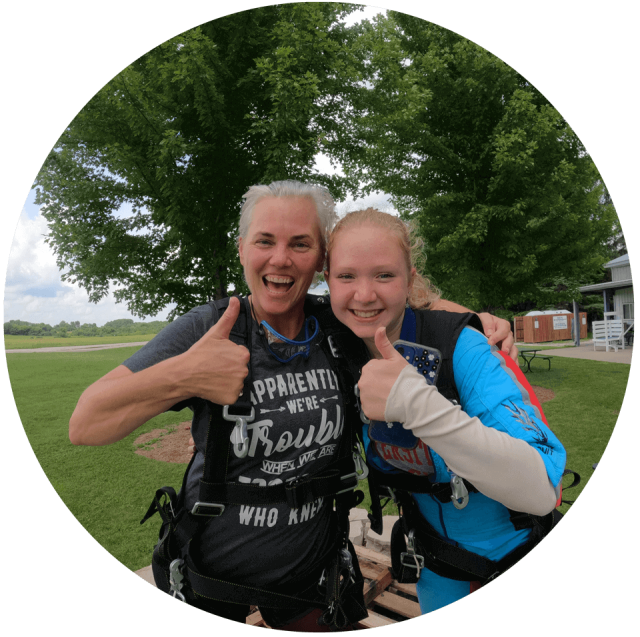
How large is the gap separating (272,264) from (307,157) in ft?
2.22

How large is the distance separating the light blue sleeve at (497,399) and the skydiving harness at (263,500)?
39cm

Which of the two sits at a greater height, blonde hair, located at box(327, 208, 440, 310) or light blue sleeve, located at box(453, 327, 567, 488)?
blonde hair, located at box(327, 208, 440, 310)

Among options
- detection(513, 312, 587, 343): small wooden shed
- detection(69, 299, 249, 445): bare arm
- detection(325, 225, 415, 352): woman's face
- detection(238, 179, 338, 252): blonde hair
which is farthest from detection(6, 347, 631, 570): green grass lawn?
detection(325, 225, 415, 352): woman's face

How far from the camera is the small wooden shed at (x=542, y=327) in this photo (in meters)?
1.76

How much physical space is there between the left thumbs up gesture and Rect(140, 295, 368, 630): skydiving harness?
0.72ft

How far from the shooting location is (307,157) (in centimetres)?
168

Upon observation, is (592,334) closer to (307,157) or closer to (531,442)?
(531,442)

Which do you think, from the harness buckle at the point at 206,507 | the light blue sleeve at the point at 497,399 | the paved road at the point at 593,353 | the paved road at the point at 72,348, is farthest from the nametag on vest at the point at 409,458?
the paved road at the point at 72,348

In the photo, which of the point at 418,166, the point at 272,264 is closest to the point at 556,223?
the point at 418,166

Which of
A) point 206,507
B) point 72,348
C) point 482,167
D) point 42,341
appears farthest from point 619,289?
point 42,341

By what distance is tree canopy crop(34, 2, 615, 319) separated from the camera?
166 cm

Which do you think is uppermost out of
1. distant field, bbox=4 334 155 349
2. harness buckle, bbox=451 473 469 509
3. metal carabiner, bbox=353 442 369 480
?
distant field, bbox=4 334 155 349

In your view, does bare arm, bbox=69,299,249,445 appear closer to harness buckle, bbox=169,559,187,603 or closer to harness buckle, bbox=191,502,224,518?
harness buckle, bbox=191,502,224,518

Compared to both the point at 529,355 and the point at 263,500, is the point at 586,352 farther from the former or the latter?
the point at 263,500
